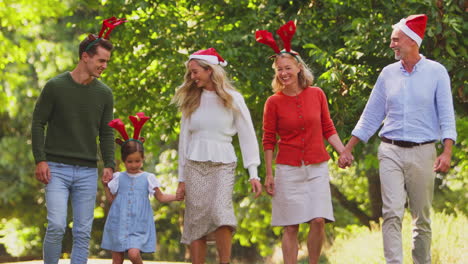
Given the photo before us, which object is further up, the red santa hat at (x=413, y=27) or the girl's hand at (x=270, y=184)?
the red santa hat at (x=413, y=27)

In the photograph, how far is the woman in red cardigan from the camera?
7.15 m

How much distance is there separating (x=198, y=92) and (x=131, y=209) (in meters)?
1.14

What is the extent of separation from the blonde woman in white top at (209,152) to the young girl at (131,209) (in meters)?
0.30

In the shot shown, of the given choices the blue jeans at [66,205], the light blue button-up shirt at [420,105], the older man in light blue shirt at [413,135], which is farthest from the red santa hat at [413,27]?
the blue jeans at [66,205]

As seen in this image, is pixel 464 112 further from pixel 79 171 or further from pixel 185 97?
pixel 79 171

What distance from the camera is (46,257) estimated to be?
22.1 ft

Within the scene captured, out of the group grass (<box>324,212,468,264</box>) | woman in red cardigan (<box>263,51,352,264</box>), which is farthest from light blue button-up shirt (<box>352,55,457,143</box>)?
grass (<box>324,212,468,264</box>)

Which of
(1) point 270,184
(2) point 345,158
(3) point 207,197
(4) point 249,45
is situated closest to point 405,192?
(2) point 345,158

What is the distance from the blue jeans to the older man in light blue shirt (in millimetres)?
2347

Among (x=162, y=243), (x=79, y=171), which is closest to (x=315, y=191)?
(x=79, y=171)

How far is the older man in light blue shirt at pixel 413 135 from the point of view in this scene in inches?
265

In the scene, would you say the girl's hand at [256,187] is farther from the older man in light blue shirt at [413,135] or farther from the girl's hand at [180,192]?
the older man in light blue shirt at [413,135]

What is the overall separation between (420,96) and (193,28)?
6655 mm

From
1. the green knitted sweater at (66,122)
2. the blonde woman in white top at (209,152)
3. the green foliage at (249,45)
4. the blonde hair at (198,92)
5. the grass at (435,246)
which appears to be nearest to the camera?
the green knitted sweater at (66,122)
